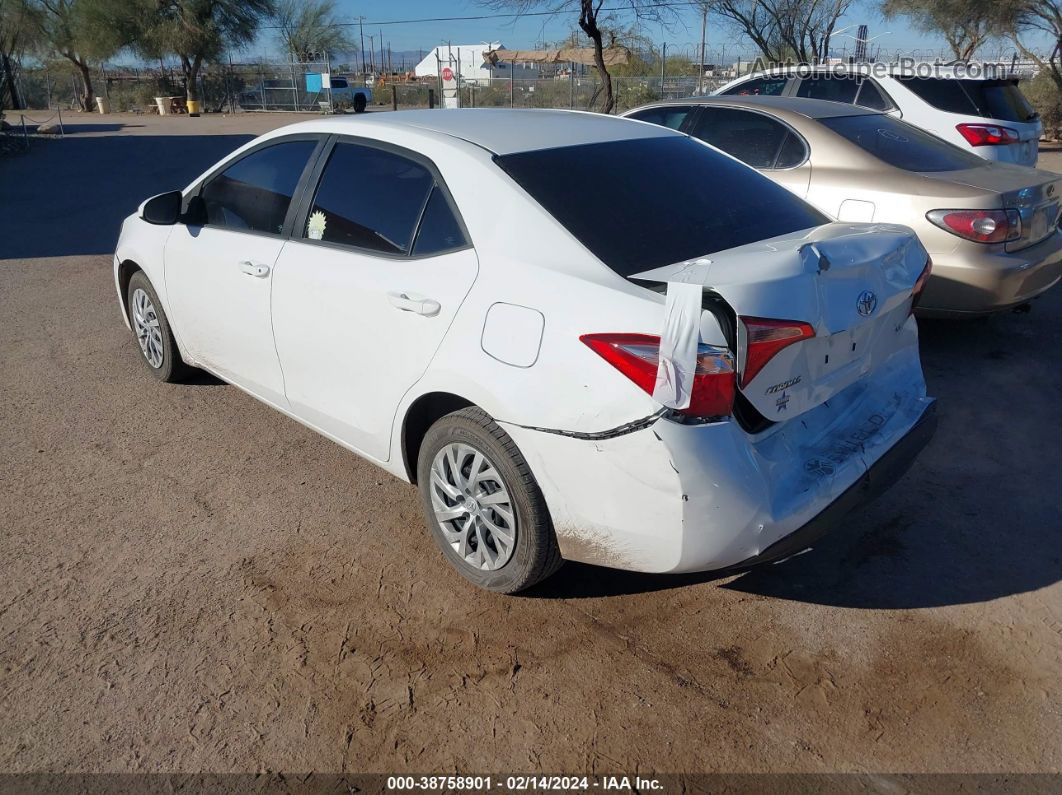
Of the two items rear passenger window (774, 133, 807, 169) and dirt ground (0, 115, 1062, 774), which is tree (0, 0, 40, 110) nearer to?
rear passenger window (774, 133, 807, 169)

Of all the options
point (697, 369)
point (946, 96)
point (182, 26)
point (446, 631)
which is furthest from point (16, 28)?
point (697, 369)

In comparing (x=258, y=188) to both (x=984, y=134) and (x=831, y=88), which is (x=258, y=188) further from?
(x=984, y=134)

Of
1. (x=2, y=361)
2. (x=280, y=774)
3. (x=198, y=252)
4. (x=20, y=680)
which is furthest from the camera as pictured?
(x=2, y=361)

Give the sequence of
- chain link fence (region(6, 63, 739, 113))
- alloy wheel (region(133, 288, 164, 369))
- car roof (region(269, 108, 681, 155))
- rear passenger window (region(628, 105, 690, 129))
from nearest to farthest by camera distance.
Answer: car roof (region(269, 108, 681, 155)), alloy wheel (region(133, 288, 164, 369)), rear passenger window (region(628, 105, 690, 129)), chain link fence (region(6, 63, 739, 113))

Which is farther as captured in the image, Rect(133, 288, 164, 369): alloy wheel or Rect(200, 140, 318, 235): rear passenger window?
Rect(133, 288, 164, 369): alloy wheel

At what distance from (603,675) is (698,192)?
1953mm

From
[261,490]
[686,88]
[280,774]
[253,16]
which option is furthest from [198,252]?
[253,16]

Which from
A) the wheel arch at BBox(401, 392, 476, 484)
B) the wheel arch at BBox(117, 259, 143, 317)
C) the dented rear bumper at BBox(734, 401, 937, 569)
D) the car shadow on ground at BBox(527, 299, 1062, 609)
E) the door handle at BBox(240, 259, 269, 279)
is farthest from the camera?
the wheel arch at BBox(117, 259, 143, 317)

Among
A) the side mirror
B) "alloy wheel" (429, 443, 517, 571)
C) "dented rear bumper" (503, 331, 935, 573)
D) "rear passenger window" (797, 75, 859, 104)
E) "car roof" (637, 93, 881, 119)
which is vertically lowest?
"alloy wheel" (429, 443, 517, 571)

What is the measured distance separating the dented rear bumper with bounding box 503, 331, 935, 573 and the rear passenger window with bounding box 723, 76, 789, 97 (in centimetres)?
833

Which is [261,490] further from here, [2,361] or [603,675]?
[2,361]

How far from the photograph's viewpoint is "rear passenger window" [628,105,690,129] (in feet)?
24.0

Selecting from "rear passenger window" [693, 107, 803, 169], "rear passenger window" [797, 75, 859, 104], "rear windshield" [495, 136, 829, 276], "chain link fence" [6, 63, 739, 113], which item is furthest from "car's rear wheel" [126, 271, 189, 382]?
"chain link fence" [6, 63, 739, 113]

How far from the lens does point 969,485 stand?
13.7ft
